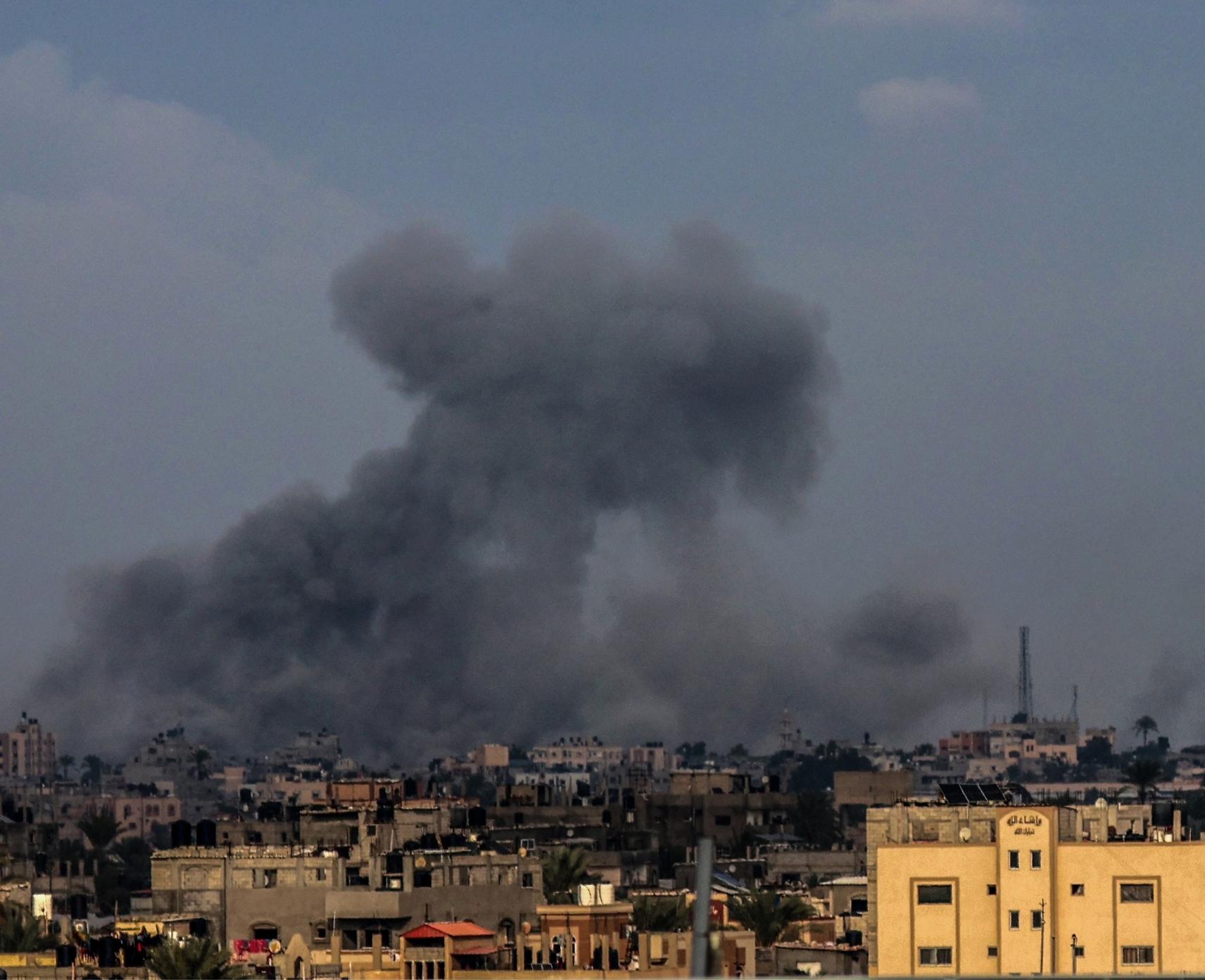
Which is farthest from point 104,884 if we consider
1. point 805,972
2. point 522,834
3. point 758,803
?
point 805,972

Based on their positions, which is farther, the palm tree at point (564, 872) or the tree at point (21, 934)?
the palm tree at point (564, 872)

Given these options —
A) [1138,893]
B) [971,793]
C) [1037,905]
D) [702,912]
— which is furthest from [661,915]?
[702,912]

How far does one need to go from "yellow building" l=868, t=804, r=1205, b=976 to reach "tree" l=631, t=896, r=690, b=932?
55.2 ft

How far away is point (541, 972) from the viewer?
69.2 metres

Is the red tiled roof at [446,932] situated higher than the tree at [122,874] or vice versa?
the tree at [122,874]

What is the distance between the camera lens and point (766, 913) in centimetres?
8750

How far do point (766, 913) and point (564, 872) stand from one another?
23520 millimetres

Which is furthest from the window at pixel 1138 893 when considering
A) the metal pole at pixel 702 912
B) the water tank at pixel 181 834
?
the water tank at pixel 181 834

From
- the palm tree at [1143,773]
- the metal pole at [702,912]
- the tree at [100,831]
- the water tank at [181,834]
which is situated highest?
the palm tree at [1143,773]

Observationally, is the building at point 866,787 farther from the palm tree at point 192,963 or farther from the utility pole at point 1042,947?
the utility pole at point 1042,947

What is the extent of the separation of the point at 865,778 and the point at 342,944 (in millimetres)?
114135

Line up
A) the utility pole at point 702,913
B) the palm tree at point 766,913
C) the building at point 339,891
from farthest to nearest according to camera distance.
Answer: the palm tree at point 766,913 < the building at point 339,891 < the utility pole at point 702,913

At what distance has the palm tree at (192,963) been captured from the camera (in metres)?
65.6

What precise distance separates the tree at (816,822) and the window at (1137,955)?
327 ft
